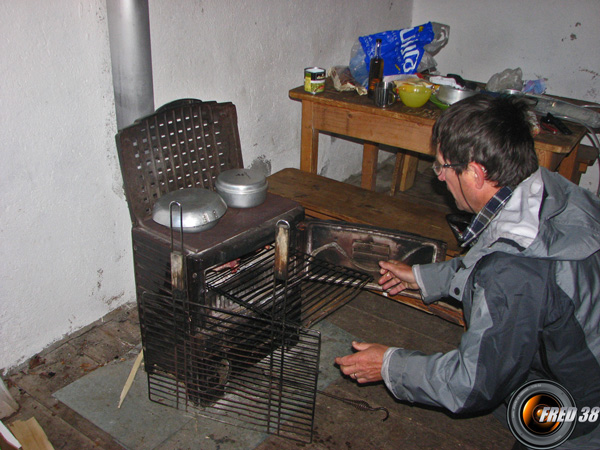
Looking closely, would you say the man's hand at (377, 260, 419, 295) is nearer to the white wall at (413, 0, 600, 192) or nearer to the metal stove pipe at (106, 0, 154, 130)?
the metal stove pipe at (106, 0, 154, 130)

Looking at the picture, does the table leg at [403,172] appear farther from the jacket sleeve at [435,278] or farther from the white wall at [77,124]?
the jacket sleeve at [435,278]

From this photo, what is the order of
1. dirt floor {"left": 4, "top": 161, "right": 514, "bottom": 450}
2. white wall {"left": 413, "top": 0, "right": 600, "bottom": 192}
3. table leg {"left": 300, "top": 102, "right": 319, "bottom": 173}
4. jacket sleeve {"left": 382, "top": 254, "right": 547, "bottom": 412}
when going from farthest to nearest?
white wall {"left": 413, "top": 0, "right": 600, "bottom": 192} < table leg {"left": 300, "top": 102, "right": 319, "bottom": 173} < dirt floor {"left": 4, "top": 161, "right": 514, "bottom": 450} < jacket sleeve {"left": 382, "top": 254, "right": 547, "bottom": 412}

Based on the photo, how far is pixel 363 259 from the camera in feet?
8.04

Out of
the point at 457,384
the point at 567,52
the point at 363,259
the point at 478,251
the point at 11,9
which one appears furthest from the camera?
the point at 567,52

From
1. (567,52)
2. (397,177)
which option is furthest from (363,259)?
(567,52)

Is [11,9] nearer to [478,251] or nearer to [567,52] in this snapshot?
[478,251]

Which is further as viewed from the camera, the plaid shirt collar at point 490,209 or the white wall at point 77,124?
the white wall at point 77,124

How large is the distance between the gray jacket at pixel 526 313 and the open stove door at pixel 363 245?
0.79 meters

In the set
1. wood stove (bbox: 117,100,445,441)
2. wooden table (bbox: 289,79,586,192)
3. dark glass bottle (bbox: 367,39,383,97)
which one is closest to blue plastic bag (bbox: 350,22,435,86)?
dark glass bottle (bbox: 367,39,383,97)

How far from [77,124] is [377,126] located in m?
1.53

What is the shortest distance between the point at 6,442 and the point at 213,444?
2.33 ft

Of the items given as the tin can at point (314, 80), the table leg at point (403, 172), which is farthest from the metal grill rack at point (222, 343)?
the table leg at point (403, 172)

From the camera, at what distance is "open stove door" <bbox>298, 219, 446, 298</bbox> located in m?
2.35

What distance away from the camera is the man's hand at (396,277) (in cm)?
211
